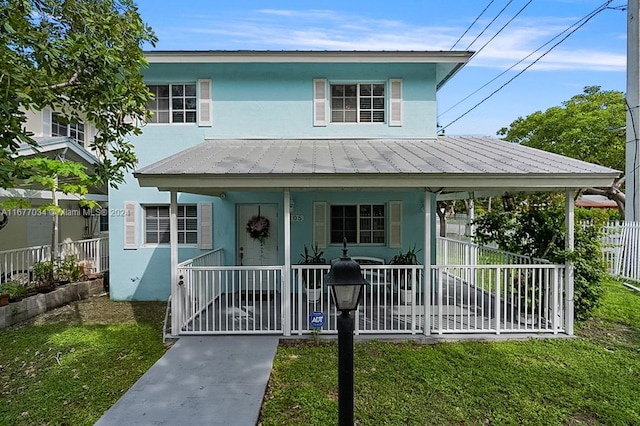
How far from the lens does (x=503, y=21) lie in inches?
440

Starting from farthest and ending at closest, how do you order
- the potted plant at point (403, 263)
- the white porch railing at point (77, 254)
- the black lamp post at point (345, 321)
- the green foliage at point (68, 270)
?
1. the white porch railing at point (77, 254)
2. the green foliage at point (68, 270)
3. the potted plant at point (403, 263)
4. the black lamp post at point (345, 321)

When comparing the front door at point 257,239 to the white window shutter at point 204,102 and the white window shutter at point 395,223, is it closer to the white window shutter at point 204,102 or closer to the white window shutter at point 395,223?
the white window shutter at point 204,102

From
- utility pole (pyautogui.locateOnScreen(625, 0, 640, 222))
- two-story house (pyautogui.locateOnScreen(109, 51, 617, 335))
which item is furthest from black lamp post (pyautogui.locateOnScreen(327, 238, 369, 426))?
utility pole (pyautogui.locateOnScreen(625, 0, 640, 222))

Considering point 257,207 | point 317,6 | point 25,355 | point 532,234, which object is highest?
point 317,6

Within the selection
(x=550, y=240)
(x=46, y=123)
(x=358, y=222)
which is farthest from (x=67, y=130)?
(x=550, y=240)

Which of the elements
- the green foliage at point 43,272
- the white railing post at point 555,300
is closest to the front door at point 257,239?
the green foliage at point 43,272

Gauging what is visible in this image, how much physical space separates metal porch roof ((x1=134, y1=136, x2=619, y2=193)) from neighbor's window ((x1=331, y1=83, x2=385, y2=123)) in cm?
255

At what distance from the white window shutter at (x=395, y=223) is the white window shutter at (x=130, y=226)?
652 cm

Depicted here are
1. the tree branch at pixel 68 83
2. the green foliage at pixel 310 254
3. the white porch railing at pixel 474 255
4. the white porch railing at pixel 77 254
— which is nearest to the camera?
the tree branch at pixel 68 83

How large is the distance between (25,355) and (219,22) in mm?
9537

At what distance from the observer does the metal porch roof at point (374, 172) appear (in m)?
5.62

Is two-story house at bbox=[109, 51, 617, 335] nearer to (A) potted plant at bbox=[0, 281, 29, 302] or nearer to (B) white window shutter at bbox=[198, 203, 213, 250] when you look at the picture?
(B) white window shutter at bbox=[198, 203, 213, 250]

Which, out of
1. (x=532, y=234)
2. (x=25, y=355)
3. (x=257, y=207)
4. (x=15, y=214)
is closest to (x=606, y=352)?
(x=532, y=234)

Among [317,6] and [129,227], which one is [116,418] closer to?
[129,227]
